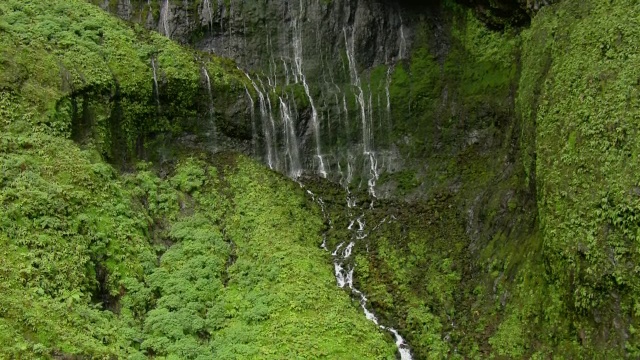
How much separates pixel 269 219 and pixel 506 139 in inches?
397

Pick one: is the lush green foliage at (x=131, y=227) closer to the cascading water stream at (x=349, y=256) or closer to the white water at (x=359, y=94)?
the cascading water stream at (x=349, y=256)

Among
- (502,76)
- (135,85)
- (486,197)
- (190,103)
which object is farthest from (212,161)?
(502,76)

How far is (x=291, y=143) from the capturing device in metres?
26.6

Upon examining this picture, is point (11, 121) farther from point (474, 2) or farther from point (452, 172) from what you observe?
point (474, 2)

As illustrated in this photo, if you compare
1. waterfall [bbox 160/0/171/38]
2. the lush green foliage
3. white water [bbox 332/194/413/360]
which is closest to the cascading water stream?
white water [bbox 332/194/413/360]

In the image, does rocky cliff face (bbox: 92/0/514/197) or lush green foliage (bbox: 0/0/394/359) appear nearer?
lush green foliage (bbox: 0/0/394/359)

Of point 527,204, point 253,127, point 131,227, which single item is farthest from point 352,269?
point 253,127

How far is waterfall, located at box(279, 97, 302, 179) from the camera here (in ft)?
86.9

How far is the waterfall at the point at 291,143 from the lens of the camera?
2648 centimetres

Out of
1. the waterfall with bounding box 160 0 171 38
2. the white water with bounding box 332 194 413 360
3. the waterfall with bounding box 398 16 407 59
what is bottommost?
the white water with bounding box 332 194 413 360

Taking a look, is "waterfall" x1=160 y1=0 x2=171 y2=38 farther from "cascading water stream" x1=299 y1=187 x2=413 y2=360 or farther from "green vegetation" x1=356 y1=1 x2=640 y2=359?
"green vegetation" x1=356 y1=1 x2=640 y2=359

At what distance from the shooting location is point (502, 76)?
2612 cm

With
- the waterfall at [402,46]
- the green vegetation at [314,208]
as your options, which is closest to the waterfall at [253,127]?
the green vegetation at [314,208]

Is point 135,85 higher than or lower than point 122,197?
higher
